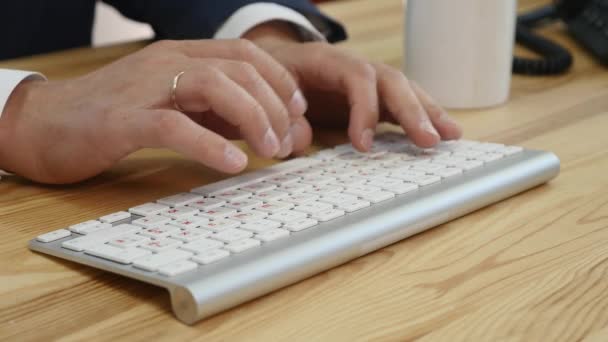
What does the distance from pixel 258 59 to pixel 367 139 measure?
120 mm

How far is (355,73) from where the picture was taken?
0.76 metres

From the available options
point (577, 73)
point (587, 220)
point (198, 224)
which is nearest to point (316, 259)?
point (198, 224)

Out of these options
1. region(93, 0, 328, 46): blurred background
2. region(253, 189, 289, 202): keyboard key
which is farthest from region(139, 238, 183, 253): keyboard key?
region(93, 0, 328, 46): blurred background

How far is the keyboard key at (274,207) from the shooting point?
0.54 metres

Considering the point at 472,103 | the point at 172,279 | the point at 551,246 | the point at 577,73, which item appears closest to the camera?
the point at 172,279

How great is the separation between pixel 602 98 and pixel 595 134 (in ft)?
0.53

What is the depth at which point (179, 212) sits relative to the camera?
1.81ft

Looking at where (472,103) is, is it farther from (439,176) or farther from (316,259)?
(316,259)

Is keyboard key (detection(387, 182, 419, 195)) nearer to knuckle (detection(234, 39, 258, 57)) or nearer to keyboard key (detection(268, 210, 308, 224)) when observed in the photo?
keyboard key (detection(268, 210, 308, 224))

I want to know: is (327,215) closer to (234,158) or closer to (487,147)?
(234,158)

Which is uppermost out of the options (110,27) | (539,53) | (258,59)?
(258,59)

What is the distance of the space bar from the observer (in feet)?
1.99

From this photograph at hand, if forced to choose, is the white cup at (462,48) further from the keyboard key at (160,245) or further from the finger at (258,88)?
the keyboard key at (160,245)

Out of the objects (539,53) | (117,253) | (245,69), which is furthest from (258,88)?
(539,53)
